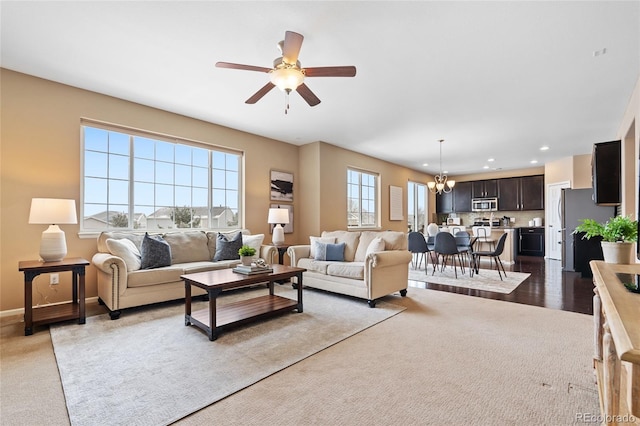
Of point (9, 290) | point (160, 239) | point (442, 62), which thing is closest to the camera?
point (442, 62)

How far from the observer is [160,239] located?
13.4ft

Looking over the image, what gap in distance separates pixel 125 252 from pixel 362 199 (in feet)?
17.5

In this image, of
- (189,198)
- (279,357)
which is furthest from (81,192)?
(279,357)

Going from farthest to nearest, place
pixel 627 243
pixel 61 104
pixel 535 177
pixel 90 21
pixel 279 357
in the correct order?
pixel 535 177, pixel 61 104, pixel 90 21, pixel 279 357, pixel 627 243

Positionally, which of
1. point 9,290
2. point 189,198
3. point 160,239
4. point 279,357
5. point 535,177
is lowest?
point 279,357

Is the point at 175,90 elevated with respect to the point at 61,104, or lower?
elevated

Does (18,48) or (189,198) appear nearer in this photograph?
(18,48)

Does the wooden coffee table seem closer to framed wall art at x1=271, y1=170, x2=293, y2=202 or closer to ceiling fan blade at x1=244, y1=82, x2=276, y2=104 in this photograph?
ceiling fan blade at x1=244, y1=82, x2=276, y2=104

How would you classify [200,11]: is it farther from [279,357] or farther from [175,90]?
[279,357]

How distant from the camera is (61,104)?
3730 millimetres

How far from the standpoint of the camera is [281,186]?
20.4 feet

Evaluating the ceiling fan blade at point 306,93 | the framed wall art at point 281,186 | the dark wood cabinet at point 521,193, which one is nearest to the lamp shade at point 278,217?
the framed wall art at point 281,186

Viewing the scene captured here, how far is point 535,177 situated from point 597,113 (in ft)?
16.4

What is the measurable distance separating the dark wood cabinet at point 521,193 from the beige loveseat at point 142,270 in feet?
28.7
